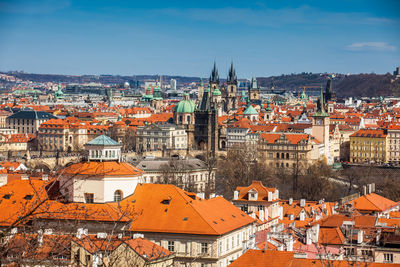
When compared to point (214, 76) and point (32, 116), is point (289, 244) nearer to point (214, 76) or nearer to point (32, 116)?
point (32, 116)

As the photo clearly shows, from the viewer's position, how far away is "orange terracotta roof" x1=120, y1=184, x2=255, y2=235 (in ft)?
105

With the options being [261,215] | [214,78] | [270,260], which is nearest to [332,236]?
[261,215]

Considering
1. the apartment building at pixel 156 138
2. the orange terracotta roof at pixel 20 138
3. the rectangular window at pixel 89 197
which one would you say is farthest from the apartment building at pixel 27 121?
the rectangular window at pixel 89 197

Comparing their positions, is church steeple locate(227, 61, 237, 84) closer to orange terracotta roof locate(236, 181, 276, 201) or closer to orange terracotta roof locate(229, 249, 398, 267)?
orange terracotta roof locate(236, 181, 276, 201)

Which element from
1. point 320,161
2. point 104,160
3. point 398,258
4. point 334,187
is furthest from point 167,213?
point 320,161

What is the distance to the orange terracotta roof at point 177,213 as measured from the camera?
3203cm

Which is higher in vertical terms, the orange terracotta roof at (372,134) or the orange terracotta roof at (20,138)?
the orange terracotta roof at (372,134)

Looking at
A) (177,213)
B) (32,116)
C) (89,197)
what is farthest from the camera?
(32,116)

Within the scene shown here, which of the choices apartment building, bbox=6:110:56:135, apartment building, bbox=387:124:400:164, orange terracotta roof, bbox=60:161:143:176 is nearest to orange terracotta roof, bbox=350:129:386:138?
apartment building, bbox=387:124:400:164

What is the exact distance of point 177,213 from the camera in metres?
33.0

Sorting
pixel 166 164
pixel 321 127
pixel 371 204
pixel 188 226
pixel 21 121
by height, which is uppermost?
pixel 188 226

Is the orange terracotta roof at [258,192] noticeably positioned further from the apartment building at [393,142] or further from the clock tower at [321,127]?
the apartment building at [393,142]

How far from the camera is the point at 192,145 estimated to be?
11412cm

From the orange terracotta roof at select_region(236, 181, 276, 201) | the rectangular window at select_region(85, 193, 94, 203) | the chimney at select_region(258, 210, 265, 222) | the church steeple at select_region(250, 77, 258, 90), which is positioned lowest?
the chimney at select_region(258, 210, 265, 222)
